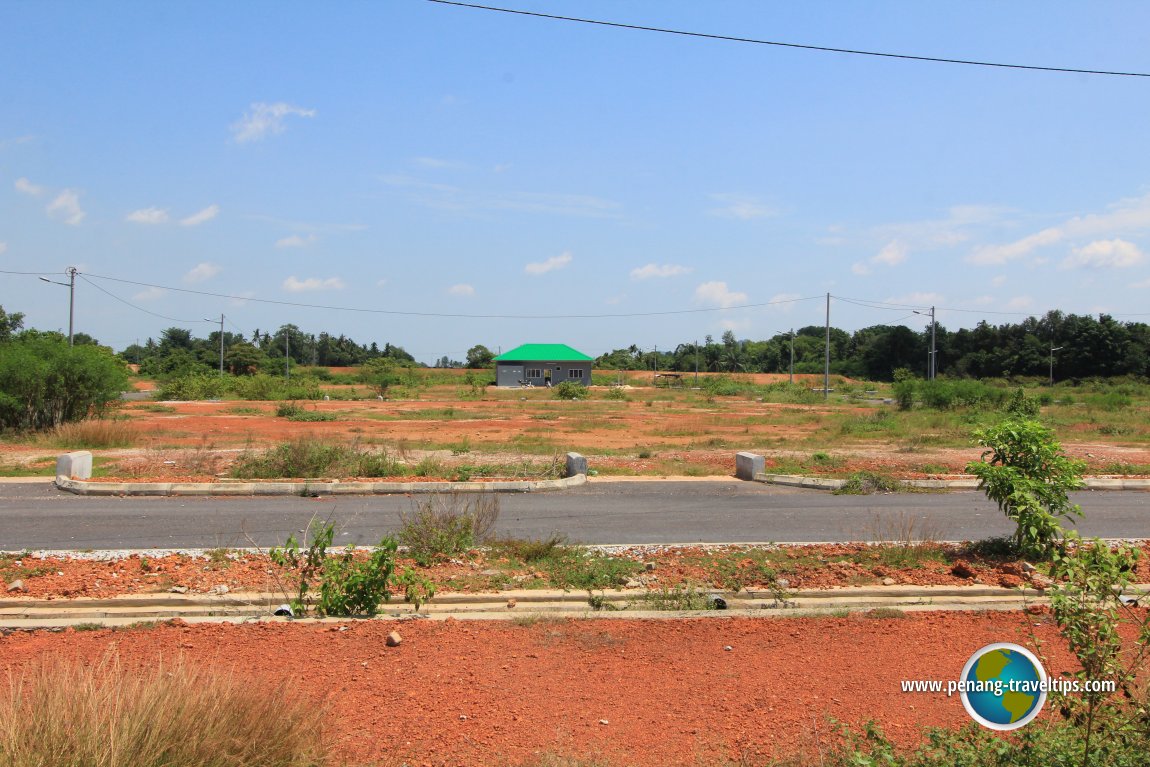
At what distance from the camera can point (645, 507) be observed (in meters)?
13.3

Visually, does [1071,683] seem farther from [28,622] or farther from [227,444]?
[227,444]

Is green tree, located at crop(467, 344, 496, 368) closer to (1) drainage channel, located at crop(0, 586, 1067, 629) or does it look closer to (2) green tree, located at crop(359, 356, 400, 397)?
(2) green tree, located at crop(359, 356, 400, 397)

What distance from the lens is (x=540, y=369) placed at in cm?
9469

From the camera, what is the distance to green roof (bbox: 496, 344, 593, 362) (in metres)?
95.2

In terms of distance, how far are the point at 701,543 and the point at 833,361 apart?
4720 inches

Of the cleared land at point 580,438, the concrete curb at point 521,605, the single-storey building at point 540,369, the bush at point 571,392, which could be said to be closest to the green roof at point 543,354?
the single-storey building at point 540,369

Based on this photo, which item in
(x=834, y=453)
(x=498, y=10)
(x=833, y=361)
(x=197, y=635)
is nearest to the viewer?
(x=197, y=635)

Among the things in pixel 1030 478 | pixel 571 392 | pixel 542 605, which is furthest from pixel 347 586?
pixel 571 392

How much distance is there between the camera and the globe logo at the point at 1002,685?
4.34 meters

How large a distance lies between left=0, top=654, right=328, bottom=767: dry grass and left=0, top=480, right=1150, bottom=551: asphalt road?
20.4ft

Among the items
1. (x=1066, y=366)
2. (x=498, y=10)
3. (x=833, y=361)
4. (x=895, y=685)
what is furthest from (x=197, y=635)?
(x=833, y=361)

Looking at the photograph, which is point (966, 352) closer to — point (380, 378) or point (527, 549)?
point (380, 378)

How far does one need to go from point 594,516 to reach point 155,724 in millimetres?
8995

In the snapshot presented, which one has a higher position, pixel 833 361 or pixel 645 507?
pixel 833 361
